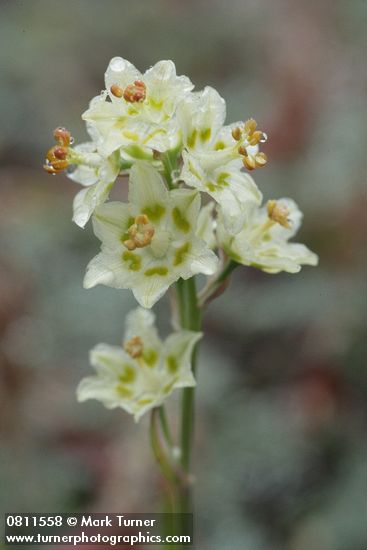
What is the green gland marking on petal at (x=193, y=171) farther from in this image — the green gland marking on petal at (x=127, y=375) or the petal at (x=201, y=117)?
the green gland marking on petal at (x=127, y=375)

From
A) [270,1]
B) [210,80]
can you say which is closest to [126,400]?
[210,80]

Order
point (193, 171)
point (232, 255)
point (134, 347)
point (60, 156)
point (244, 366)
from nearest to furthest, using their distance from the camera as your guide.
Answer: point (193, 171) → point (60, 156) → point (232, 255) → point (134, 347) → point (244, 366)

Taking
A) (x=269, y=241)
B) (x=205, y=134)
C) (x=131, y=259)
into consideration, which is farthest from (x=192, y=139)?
(x=269, y=241)

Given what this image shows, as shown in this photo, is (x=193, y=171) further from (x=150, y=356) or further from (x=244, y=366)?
(x=244, y=366)

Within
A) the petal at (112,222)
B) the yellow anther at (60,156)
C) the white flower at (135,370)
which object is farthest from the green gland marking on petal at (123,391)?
the yellow anther at (60,156)

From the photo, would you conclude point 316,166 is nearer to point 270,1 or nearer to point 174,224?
point 174,224

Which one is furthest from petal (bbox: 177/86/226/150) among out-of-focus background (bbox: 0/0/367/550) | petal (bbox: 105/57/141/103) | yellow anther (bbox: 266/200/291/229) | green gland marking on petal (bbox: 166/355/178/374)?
out-of-focus background (bbox: 0/0/367/550)
